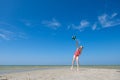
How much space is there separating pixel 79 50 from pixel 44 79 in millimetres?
3800

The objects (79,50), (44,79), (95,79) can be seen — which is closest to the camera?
(95,79)

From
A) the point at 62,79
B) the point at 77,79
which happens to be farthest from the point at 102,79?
Result: the point at 62,79

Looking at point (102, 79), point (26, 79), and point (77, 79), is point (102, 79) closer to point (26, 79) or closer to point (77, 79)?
point (77, 79)

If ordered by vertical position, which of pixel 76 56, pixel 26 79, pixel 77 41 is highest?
pixel 77 41

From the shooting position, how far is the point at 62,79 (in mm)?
7633

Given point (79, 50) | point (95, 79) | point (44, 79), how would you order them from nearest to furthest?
1. point (95, 79)
2. point (44, 79)
3. point (79, 50)

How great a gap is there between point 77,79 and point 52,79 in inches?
46.7

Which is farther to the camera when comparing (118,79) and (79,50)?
(79,50)

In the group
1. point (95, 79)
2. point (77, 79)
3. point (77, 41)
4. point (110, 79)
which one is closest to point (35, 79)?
point (77, 79)

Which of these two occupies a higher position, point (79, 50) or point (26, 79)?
point (79, 50)

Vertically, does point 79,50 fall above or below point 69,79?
above

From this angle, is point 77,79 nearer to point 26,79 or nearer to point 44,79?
point 44,79

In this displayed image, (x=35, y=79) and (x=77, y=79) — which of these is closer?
(x=77, y=79)

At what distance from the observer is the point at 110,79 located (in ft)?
24.1
